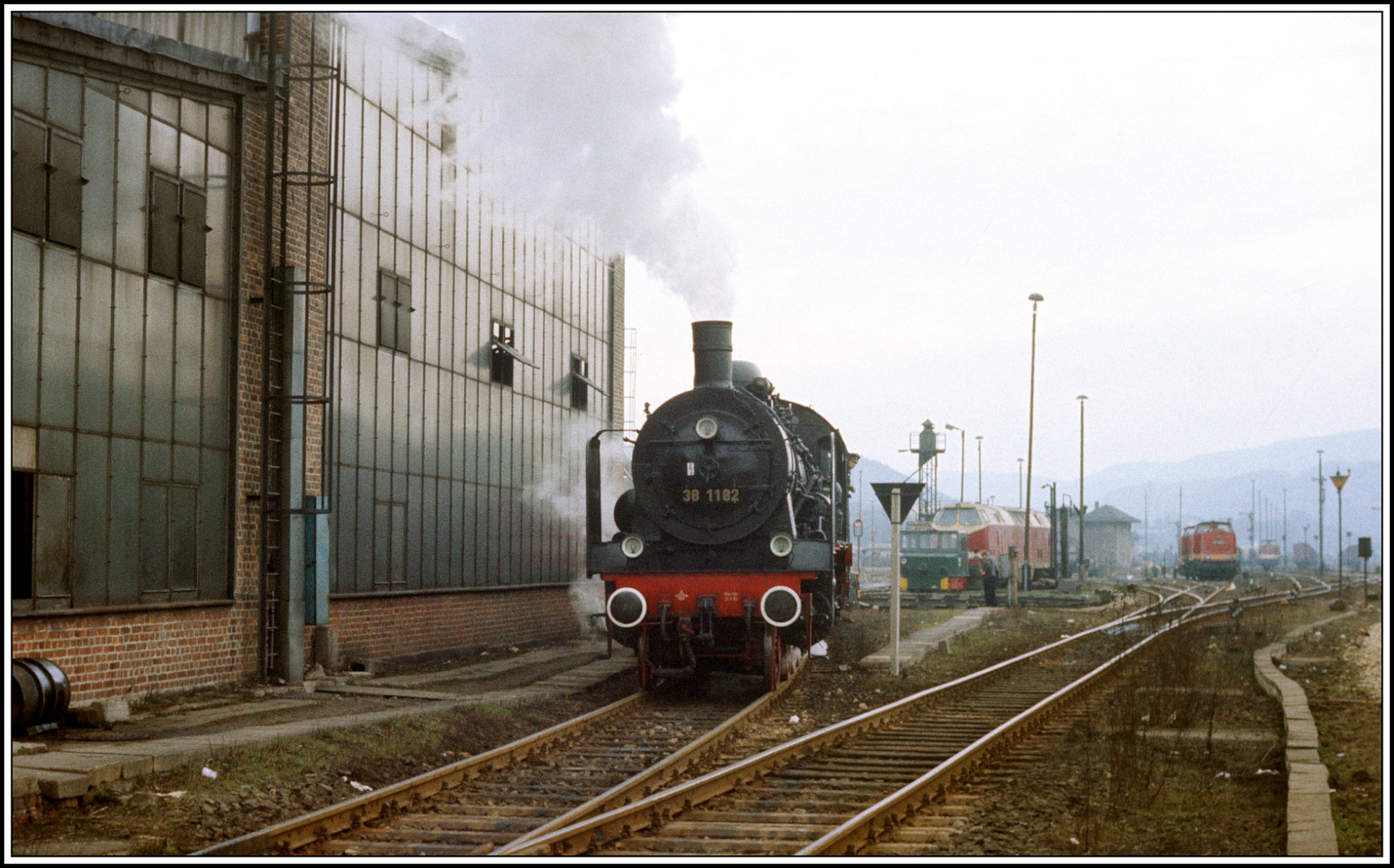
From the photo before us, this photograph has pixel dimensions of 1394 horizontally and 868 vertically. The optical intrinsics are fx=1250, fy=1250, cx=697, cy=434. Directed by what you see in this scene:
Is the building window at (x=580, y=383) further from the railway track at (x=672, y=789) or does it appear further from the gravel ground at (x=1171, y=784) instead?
the gravel ground at (x=1171, y=784)

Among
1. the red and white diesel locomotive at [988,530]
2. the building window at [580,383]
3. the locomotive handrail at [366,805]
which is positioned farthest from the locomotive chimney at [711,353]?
the red and white diesel locomotive at [988,530]

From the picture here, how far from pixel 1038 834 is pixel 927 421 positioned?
48.5 m

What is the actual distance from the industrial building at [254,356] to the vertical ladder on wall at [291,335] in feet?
0.12

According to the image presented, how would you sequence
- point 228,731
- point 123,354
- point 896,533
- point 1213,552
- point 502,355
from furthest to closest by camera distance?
point 1213,552 → point 502,355 → point 896,533 → point 123,354 → point 228,731

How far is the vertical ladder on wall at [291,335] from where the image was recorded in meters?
14.4

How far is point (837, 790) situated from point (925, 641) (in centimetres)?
1216

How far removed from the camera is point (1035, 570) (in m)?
46.0

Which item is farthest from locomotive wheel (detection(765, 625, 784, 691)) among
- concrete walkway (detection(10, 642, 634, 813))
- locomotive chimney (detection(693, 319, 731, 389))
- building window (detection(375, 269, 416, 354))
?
building window (detection(375, 269, 416, 354))

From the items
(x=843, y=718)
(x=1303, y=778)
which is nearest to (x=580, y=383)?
(x=843, y=718)

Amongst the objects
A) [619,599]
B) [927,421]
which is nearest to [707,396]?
[619,599]

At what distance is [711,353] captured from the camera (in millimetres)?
14352

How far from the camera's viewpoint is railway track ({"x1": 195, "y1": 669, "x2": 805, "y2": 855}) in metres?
7.24

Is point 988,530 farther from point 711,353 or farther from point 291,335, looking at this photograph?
point 291,335

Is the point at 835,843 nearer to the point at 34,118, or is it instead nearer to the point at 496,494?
the point at 34,118
